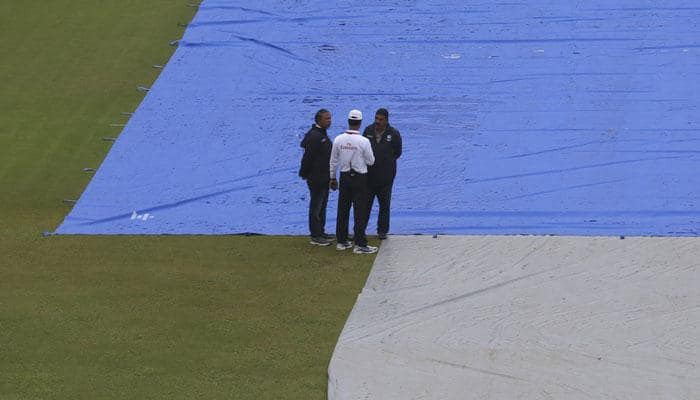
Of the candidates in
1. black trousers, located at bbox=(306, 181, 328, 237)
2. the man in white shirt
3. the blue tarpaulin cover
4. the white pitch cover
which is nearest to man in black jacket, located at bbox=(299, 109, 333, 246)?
black trousers, located at bbox=(306, 181, 328, 237)

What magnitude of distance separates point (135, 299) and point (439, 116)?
19.8 ft

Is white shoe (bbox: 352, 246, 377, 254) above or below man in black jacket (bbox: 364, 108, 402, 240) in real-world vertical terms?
below

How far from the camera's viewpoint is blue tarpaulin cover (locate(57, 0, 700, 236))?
49.4ft

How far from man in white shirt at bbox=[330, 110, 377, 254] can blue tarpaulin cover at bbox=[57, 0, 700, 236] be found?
33.1 inches

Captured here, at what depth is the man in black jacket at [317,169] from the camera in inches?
548

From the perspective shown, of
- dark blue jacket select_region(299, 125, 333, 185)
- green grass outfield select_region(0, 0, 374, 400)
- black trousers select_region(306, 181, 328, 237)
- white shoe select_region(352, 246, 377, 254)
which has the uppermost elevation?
dark blue jacket select_region(299, 125, 333, 185)

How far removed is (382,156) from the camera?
1391 centimetres

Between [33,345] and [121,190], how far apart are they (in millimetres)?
4199

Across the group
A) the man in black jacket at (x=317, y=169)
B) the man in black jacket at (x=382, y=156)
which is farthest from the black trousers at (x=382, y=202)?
the man in black jacket at (x=317, y=169)

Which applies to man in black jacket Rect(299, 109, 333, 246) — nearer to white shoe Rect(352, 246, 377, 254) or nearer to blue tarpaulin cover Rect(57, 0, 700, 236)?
white shoe Rect(352, 246, 377, 254)

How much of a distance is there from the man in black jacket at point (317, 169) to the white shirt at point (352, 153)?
0.26 meters

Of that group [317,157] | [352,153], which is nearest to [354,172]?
[352,153]

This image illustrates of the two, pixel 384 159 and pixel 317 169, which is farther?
pixel 317 169

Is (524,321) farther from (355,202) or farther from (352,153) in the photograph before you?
(352,153)
